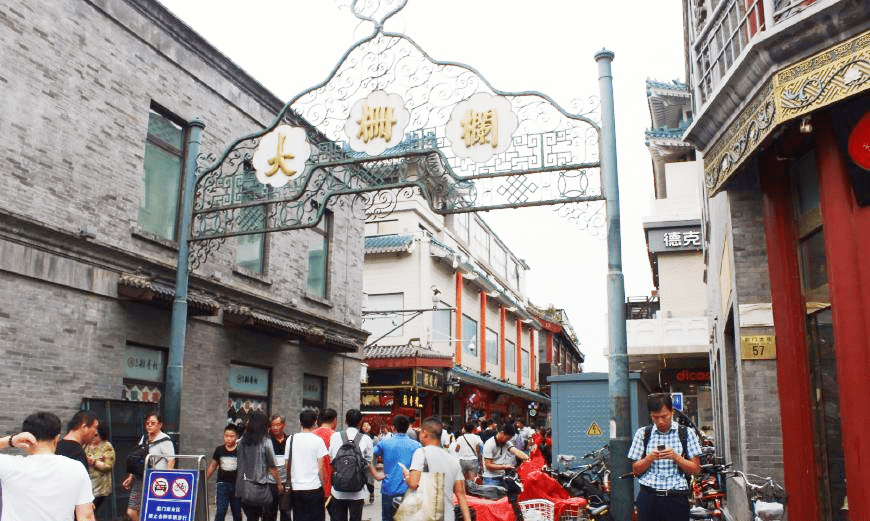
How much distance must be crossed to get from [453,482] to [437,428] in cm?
48

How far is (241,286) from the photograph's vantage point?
14.4 meters

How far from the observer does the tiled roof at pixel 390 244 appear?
29.3 metres

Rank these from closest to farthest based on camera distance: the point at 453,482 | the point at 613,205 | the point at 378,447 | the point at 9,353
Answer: the point at 453,482 → the point at 378,447 → the point at 613,205 → the point at 9,353

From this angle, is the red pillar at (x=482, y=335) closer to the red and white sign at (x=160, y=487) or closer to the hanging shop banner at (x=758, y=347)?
the hanging shop banner at (x=758, y=347)

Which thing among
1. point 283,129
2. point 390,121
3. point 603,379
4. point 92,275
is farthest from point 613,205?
point 92,275

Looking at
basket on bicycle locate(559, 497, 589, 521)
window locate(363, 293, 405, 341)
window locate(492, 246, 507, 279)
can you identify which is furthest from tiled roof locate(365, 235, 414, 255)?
basket on bicycle locate(559, 497, 589, 521)

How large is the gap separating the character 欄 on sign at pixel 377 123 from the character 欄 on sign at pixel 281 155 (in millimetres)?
846

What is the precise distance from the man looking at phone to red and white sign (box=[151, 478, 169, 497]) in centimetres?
431

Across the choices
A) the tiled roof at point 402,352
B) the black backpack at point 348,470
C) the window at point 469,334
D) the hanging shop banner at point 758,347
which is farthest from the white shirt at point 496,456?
the window at point 469,334

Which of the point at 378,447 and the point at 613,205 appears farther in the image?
the point at 613,205

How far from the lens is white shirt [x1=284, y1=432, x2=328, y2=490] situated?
8.01 m

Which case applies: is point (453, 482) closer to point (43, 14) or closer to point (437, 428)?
point (437, 428)

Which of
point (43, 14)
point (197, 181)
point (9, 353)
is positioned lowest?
Answer: point (9, 353)

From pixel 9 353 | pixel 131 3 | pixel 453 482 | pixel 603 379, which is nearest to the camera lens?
pixel 453 482
